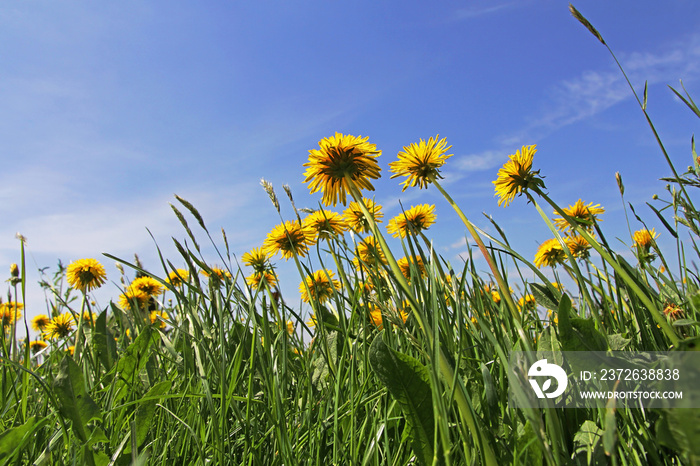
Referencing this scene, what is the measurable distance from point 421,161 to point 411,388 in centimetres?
112

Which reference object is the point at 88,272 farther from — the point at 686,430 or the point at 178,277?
the point at 686,430

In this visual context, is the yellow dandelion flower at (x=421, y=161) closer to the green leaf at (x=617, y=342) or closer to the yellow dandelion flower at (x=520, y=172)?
the yellow dandelion flower at (x=520, y=172)

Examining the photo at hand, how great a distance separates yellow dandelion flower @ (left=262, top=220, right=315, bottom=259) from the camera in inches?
97.4

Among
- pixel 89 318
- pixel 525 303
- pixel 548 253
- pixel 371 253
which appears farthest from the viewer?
pixel 548 253

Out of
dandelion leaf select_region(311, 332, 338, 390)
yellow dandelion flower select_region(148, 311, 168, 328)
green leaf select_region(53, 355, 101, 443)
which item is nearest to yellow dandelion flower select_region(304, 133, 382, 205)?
dandelion leaf select_region(311, 332, 338, 390)

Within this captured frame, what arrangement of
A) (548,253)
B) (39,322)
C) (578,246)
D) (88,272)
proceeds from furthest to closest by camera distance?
(39,322)
(88,272)
(548,253)
(578,246)

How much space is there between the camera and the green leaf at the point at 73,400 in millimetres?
1025

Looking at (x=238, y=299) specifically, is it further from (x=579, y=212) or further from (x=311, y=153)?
(x=579, y=212)

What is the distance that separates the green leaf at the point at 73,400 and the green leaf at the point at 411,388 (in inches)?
28.6

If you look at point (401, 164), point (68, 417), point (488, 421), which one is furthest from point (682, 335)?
point (68, 417)

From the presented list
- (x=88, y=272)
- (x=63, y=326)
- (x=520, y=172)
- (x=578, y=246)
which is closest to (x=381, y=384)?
(x=520, y=172)

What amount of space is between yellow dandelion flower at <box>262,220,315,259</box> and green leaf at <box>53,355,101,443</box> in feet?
4.78

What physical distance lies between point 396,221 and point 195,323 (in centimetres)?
182

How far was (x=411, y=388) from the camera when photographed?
96 cm
